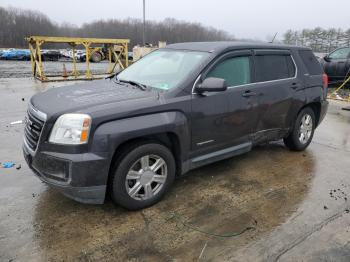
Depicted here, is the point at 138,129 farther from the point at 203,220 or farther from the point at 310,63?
the point at 310,63

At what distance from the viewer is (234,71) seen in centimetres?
429

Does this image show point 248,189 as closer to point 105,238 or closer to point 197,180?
point 197,180

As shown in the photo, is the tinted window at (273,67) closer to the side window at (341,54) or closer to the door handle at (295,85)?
the door handle at (295,85)

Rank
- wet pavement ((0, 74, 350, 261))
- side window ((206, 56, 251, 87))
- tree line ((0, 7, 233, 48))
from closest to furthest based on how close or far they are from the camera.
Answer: wet pavement ((0, 74, 350, 261)) → side window ((206, 56, 251, 87)) → tree line ((0, 7, 233, 48))

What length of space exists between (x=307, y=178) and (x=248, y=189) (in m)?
1.02

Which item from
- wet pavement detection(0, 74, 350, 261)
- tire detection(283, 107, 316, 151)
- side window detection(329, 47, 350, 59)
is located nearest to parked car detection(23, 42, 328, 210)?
tire detection(283, 107, 316, 151)

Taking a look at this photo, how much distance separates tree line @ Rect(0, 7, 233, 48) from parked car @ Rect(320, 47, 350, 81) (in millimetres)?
71710

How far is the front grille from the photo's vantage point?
3270 millimetres

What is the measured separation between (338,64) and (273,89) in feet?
30.5

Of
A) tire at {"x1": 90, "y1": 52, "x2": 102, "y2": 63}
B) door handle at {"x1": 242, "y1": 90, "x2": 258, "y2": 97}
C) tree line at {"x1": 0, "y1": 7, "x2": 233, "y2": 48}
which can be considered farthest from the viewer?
tree line at {"x1": 0, "y1": 7, "x2": 233, "y2": 48}

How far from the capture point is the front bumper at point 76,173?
3.06 metres

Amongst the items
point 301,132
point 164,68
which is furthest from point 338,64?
point 164,68

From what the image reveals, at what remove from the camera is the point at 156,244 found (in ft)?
10.00

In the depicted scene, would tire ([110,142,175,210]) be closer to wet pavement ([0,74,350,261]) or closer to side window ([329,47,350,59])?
wet pavement ([0,74,350,261])
